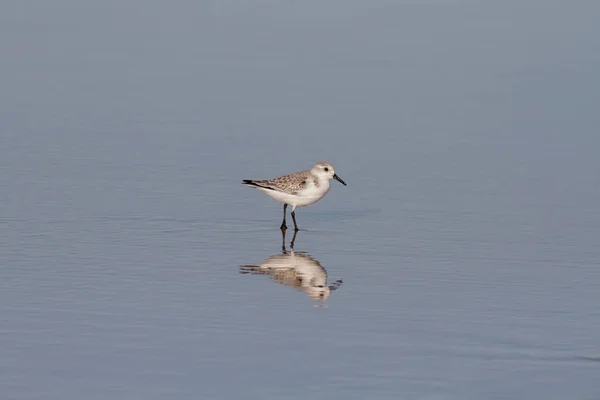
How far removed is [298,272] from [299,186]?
443cm

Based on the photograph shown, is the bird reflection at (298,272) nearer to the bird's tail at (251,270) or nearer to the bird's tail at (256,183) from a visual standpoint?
the bird's tail at (251,270)

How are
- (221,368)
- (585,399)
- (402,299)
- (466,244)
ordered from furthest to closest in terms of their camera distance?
1. (466,244)
2. (402,299)
3. (221,368)
4. (585,399)

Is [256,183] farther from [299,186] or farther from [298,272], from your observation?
[298,272]

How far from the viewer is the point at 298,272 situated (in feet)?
49.4

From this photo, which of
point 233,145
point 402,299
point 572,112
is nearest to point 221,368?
point 402,299

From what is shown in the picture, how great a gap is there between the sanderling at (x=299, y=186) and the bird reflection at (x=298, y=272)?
8.51 ft

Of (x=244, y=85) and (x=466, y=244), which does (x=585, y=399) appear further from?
(x=244, y=85)

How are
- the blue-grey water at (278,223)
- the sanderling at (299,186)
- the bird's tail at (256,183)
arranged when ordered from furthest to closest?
the bird's tail at (256,183), the sanderling at (299,186), the blue-grey water at (278,223)

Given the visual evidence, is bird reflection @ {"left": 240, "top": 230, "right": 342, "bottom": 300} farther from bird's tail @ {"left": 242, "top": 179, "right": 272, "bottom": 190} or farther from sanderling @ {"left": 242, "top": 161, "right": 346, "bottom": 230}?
bird's tail @ {"left": 242, "top": 179, "right": 272, "bottom": 190}

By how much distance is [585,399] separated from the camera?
383 inches

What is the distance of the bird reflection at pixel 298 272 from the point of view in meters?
14.0

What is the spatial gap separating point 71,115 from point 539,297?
1535cm

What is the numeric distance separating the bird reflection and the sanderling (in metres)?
2.59

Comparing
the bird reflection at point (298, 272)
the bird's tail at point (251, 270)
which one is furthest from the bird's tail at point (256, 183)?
the bird's tail at point (251, 270)
